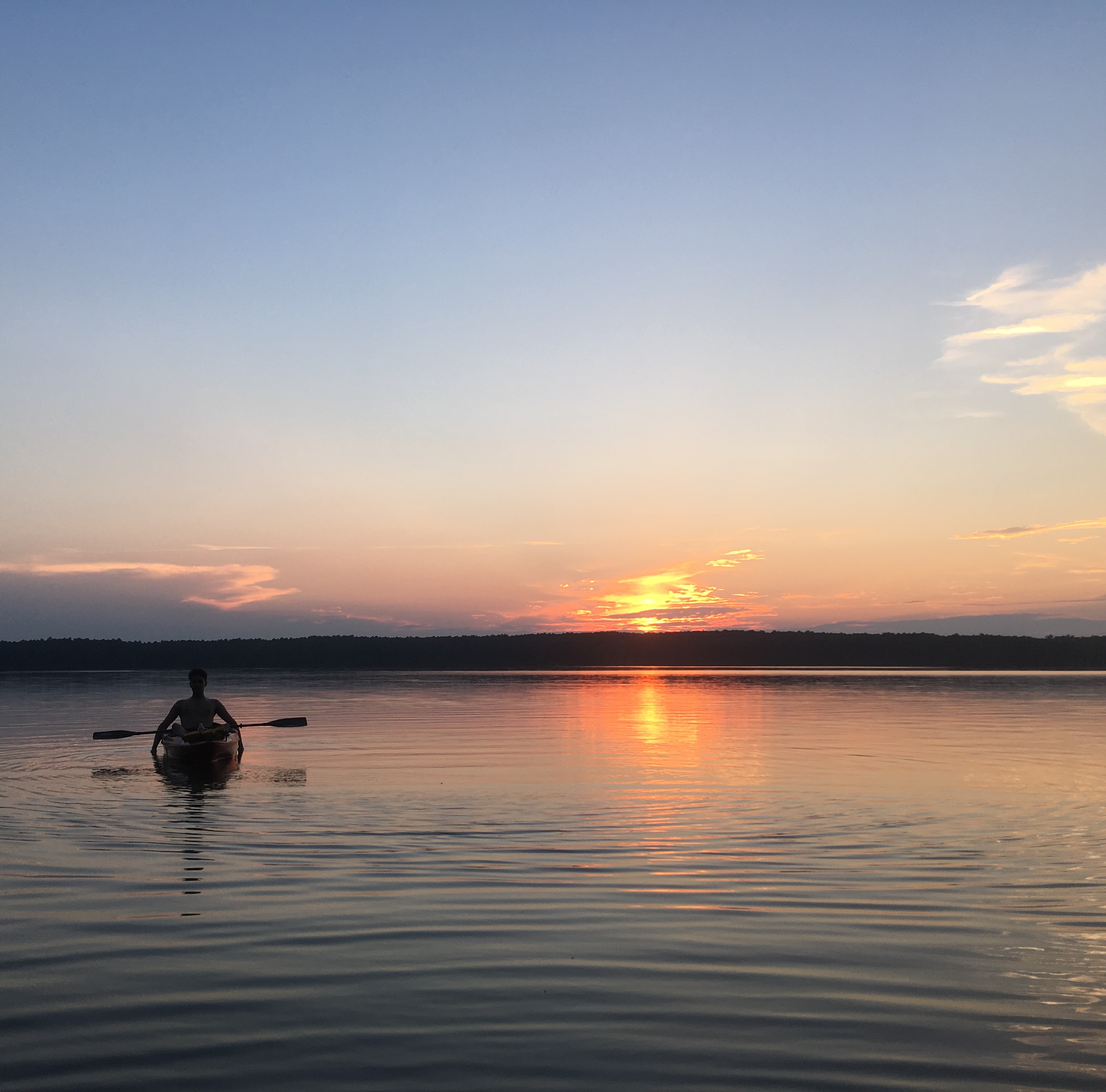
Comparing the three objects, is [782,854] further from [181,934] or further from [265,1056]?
[265,1056]

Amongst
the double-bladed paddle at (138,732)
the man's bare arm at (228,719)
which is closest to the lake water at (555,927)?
the man's bare arm at (228,719)

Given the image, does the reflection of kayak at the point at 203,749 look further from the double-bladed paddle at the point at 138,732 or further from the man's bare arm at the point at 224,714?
A: the double-bladed paddle at the point at 138,732

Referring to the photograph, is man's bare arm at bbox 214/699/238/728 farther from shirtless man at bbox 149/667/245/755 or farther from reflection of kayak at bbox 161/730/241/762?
reflection of kayak at bbox 161/730/241/762

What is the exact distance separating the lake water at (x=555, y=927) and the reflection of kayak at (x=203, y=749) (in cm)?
44

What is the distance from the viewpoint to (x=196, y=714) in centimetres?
2575

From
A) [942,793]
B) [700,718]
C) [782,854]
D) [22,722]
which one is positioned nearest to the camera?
[782,854]

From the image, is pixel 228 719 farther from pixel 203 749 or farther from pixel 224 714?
pixel 203 749

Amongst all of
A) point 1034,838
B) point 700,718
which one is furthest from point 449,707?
point 1034,838

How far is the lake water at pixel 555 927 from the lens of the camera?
255 inches

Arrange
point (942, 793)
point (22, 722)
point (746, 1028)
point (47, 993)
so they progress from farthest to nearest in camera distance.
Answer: point (22, 722) → point (942, 793) → point (47, 993) → point (746, 1028)

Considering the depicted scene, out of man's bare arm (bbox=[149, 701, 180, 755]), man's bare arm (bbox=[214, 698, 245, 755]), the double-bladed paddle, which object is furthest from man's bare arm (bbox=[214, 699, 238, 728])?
man's bare arm (bbox=[149, 701, 180, 755])

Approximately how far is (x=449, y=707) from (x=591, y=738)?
1874cm

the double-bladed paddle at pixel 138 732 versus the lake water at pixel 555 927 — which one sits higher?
the double-bladed paddle at pixel 138 732

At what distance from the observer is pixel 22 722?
132ft
